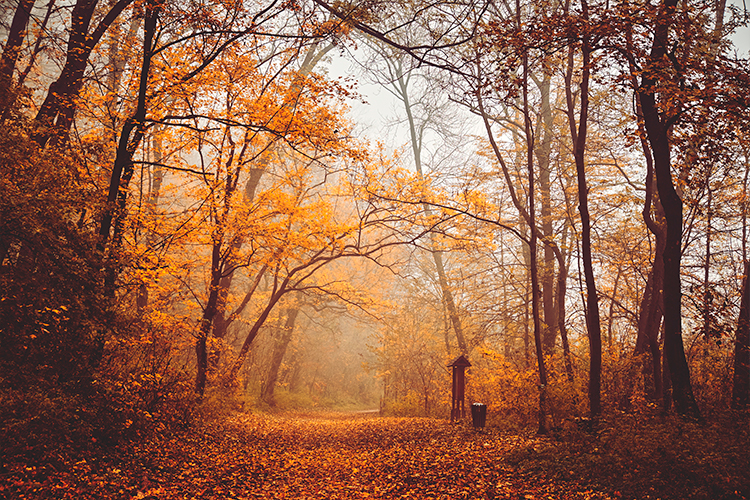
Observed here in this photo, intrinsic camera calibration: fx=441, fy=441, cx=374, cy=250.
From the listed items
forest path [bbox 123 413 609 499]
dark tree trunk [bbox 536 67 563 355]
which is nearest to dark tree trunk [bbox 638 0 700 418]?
forest path [bbox 123 413 609 499]

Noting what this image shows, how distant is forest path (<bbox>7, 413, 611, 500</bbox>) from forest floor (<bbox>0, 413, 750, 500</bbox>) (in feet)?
0.05

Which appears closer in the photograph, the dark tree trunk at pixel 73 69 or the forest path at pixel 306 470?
the forest path at pixel 306 470

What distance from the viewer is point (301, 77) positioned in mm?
9008

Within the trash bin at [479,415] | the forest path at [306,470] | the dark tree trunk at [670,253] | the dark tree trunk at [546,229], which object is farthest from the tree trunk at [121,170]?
the dark tree trunk at [546,229]

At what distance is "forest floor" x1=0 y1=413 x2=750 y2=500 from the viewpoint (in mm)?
3910

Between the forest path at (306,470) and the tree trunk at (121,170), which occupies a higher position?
the tree trunk at (121,170)

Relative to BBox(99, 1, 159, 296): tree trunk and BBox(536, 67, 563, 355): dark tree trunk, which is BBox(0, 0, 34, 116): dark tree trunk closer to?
BBox(99, 1, 159, 296): tree trunk

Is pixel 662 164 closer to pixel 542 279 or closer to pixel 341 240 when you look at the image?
pixel 542 279

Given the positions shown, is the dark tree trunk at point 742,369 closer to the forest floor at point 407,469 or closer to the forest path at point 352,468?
the forest floor at point 407,469

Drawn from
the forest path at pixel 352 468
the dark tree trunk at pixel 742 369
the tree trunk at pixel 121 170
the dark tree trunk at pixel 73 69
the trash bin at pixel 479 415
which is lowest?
the forest path at pixel 352 468

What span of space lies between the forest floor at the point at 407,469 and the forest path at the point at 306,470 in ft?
0.05

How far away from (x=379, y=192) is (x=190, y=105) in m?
4.94

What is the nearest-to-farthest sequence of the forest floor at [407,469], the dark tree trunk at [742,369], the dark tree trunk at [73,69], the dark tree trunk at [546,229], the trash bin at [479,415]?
the forest floor at [407,469]
the dark tree trunk at [73,69]
the dark tree trunk at [742,369]
the trash bin at [479,415]
the dark tree trunk at [546,229]

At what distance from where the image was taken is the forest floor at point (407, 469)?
391cm
